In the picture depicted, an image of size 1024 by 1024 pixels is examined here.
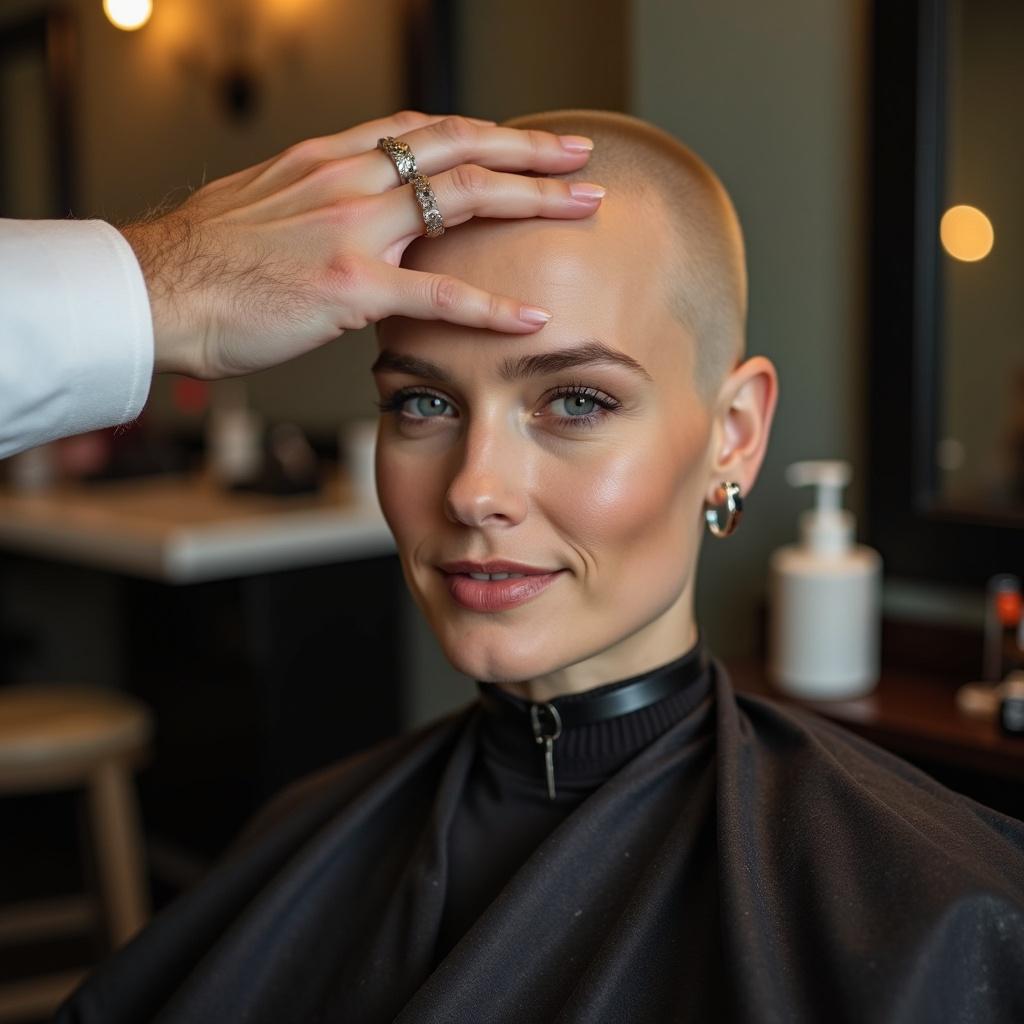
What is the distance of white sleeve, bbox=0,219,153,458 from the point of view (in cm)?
104

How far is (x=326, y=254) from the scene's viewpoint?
43.1 inches

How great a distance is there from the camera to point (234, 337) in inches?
43.8

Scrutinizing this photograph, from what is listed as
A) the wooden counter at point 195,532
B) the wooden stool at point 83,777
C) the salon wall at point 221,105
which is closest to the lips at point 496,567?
the wooden counter at point 195,532

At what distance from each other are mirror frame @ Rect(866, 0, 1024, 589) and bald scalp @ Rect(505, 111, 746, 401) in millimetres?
513

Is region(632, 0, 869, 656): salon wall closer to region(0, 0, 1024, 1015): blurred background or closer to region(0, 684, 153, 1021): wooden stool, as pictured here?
region(0, 0, 1024, 1015): blurred background

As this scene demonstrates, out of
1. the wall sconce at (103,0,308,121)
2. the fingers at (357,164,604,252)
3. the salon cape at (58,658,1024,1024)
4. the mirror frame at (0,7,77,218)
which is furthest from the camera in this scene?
the mirror frame at (0,7,77,218)

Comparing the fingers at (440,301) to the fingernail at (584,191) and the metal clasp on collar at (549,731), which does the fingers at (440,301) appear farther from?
the metal clasp on collar at (549,731)

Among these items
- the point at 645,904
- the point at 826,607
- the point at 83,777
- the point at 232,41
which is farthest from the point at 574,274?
the point at 232,41

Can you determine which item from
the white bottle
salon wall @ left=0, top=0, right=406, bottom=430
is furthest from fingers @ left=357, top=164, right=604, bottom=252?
salon wall @ left=0, top=0, right=406, bottom=430

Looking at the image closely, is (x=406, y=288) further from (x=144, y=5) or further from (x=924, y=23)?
(x=144, y=5)

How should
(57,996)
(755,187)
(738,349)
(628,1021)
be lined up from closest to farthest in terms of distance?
1. (628,1021)
2. (738,349)
3. (755,187)
4. (57,996)

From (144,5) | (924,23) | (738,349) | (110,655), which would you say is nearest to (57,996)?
(110,655)

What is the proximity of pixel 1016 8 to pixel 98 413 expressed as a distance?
4.18 feet

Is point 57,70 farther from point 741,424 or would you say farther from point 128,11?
point 741,424
